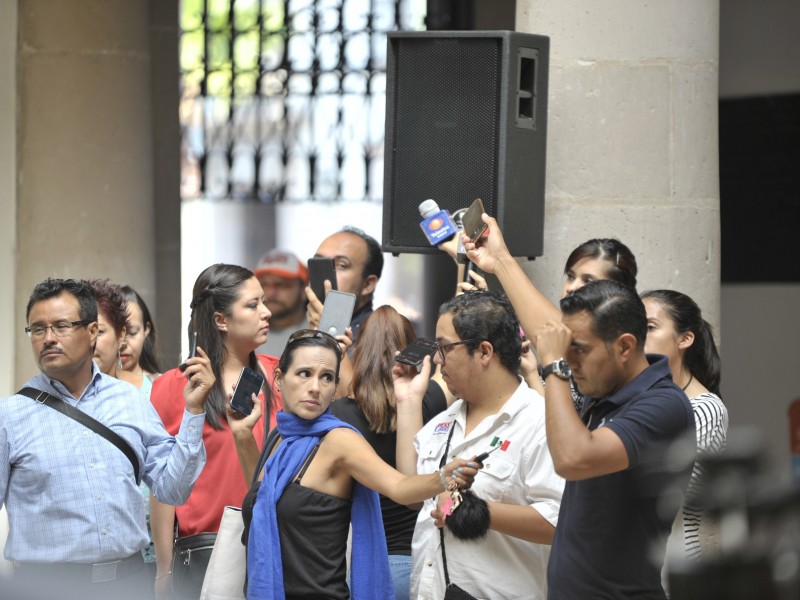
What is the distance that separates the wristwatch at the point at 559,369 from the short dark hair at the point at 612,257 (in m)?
1.50

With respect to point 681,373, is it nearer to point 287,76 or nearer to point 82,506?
point 82,506

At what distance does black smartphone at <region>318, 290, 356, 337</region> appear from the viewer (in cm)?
488

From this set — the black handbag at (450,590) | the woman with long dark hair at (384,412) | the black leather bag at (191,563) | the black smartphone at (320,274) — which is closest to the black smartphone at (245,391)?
the woman with long dark hair at (384,412)

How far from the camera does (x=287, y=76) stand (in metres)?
9.89

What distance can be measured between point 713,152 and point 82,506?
3.38m

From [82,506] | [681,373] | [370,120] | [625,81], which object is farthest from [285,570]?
Answer: [370,120]

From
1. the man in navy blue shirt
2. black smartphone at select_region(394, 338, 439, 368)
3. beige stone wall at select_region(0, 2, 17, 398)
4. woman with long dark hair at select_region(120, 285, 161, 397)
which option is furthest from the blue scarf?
beige stone wall at select_region(0, 2, 17, 398)

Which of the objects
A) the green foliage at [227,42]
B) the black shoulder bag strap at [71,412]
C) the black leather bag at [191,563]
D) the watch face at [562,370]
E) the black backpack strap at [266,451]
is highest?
the green foliage at [227,42]

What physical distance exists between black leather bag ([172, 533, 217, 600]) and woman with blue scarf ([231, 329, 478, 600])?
0.78 meters

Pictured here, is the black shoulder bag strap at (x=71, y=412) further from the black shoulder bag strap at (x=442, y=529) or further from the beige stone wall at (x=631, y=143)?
the beige stone wall at (x=631, y=143)

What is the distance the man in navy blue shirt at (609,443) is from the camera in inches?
130

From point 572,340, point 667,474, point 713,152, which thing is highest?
point 713,152

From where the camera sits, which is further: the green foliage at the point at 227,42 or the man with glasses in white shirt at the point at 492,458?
the green foliage at the point at 227,42

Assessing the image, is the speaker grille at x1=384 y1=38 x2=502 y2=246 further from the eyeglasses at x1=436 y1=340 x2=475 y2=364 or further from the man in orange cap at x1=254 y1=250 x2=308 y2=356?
the man in orange cap at x1=254 y1=250 x2=308 y2=356
